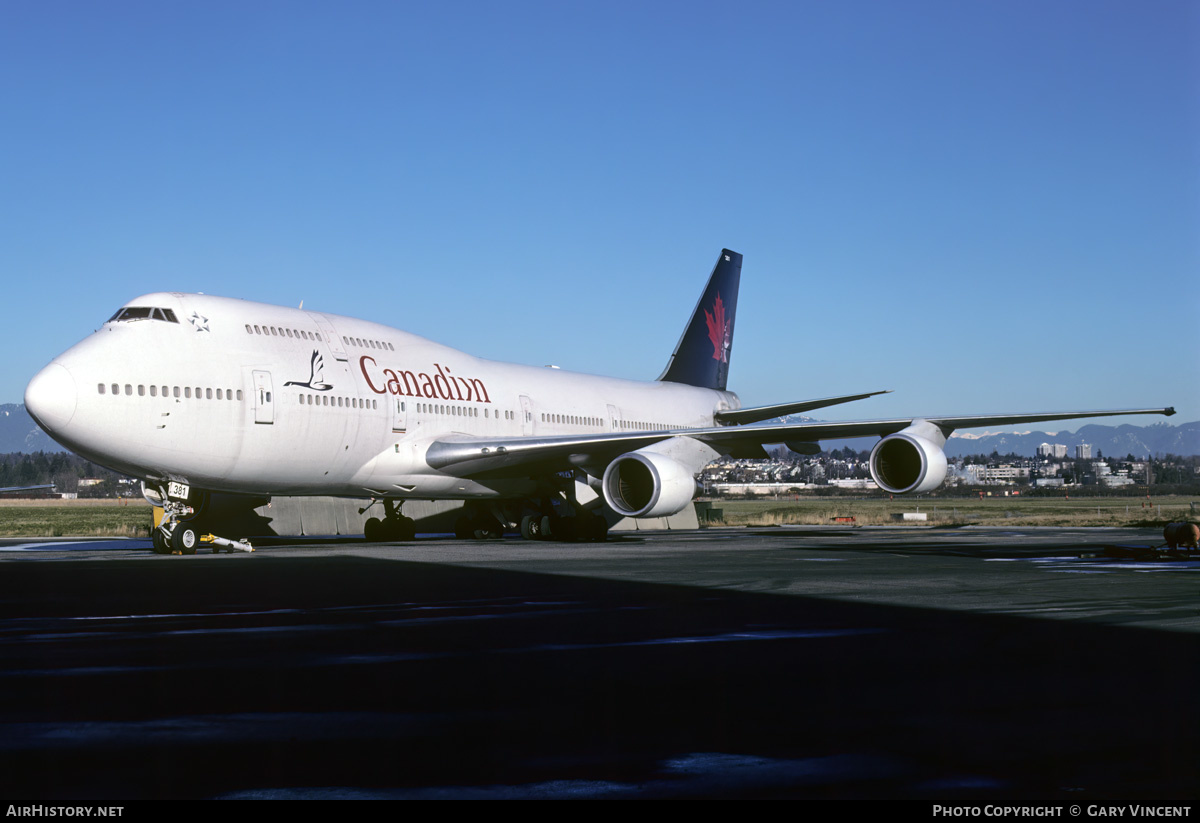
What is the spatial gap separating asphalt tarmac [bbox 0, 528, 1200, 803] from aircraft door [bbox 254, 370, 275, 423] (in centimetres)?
848

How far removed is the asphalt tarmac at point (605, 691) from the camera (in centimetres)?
383

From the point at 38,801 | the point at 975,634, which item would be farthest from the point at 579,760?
the point at 975,634

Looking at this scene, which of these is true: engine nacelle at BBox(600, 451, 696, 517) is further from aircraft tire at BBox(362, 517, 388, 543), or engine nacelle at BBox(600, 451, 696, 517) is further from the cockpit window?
the cockpit window

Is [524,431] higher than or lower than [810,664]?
higher

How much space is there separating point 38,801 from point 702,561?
12.7 metres

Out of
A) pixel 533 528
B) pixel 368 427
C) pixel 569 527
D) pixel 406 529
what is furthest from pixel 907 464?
pixel 406 529

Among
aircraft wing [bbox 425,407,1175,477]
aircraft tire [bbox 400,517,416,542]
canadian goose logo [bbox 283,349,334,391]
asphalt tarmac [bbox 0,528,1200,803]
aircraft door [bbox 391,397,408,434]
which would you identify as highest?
canadian goose logo [bbox 283,349,334,391]

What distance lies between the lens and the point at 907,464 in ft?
77.1

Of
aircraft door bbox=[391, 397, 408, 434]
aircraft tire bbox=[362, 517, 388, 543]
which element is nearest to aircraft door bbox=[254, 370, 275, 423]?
aircraft door bbox=[391, 397, 408, 434]

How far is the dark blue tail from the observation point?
1401 inches

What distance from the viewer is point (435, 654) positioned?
676cm

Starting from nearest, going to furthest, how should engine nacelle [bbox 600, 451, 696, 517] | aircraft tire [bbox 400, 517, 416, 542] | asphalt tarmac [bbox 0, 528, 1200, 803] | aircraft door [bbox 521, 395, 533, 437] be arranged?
1. asphalt tarmac [bbox 0, 528, 1200, 803]
2. engine nacelle [bbox 600, 451, 696, 517]
3. aircraft tire [bbox 400, 517, 416, 542]
4. aircraft door [bbox 521, 395, 533, 437]

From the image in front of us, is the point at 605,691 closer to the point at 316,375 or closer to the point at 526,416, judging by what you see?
the point at 316,375

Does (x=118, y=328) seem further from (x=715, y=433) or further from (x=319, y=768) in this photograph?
(x=319, y=768)
